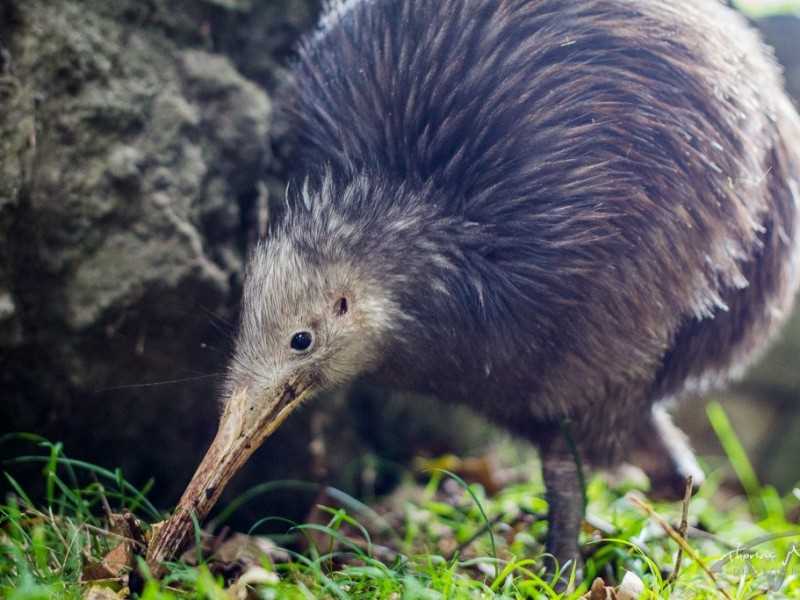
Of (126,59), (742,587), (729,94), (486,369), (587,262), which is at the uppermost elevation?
(729,94)

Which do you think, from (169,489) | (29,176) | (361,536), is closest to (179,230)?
(29,176)

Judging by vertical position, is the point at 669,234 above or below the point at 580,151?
below

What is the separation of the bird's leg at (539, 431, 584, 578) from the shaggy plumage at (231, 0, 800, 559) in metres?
0.15

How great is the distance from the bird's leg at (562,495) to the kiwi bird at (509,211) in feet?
0.53

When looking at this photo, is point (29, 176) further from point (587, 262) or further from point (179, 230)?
point (587, 262)

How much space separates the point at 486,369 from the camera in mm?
2467

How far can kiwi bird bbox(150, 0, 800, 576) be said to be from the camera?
234cm

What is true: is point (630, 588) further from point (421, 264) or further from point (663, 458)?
point (663, 458)

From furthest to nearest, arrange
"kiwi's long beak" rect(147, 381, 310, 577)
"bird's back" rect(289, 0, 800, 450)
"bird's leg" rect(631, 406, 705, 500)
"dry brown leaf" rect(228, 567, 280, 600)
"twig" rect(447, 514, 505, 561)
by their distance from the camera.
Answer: "bird's leg" rect(631, 406, 705, 500) → "twig" rect(447, 514, 505, 561) → "bird's back" rect(289, 0, 800, 450) → "kiwi's long beak" rect(147, 381, 310, 577) → "dry brown leaf" rect(228, 567, 280, 600)

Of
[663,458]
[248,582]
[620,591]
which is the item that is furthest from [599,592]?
[663,458]

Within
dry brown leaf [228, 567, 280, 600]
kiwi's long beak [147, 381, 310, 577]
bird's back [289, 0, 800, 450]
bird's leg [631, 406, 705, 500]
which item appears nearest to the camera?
dry brown leaf [228, 567, 280, 600]

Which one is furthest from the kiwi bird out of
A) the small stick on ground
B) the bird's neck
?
the small stick on ground

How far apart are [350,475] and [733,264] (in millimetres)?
1683

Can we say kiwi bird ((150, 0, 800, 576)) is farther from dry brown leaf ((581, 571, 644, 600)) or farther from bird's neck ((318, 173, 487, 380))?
dry brown leaf ((581, 571, 644, 600))
